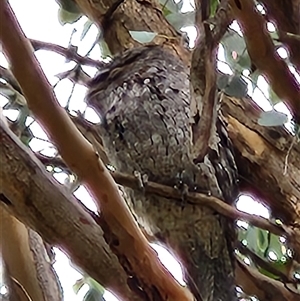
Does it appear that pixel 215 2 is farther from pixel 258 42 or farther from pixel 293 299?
pixel 293 299

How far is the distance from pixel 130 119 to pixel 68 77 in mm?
129

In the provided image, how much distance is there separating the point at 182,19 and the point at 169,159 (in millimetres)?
200

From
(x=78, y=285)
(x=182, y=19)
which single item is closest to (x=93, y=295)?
(x=78, y=285)

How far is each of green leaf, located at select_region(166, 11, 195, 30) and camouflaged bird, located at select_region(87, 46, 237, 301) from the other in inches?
2.5

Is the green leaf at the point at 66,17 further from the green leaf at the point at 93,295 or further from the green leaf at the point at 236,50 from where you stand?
the green leaf at the point at 93,295

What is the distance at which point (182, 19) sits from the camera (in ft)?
3.43

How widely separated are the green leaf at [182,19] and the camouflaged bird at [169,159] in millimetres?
63

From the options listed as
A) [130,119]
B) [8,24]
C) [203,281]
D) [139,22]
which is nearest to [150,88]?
[130,119]

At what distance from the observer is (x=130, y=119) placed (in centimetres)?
104

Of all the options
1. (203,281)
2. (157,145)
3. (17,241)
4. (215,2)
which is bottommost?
(17,241)

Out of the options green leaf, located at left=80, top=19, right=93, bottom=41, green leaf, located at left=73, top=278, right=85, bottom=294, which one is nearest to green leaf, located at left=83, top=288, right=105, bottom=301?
green leaf, located at left=73, top=278, right=85, bottom=294

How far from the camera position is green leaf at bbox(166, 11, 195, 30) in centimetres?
103

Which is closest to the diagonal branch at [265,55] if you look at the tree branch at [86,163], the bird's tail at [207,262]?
the bird's tail at [207,262]

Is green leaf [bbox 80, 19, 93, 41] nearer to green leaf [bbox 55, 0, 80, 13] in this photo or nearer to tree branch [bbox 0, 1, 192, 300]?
green leaf [bbox 55, 0, 80, 13]
